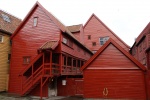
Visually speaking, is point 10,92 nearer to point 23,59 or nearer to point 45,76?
point 23,59

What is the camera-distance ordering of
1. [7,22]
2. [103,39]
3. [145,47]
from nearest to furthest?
1. [145,47]
2. [7,22]
3. [103,39]

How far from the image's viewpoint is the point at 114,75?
53.7 feet

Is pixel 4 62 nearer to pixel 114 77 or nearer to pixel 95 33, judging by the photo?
pixel 114 77

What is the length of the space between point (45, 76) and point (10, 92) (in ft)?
23.4

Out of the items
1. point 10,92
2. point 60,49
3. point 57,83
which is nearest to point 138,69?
point 60,49

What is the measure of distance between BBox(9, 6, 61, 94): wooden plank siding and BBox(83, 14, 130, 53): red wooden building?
18.3 metres

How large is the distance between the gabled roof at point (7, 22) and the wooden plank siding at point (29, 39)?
6.00ft

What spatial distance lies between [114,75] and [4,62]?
596 inches

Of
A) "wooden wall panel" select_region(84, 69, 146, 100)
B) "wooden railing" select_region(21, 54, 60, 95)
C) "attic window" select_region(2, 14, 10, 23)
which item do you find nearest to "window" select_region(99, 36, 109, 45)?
"wooden railing" select_region(21, 54, 60, 95)

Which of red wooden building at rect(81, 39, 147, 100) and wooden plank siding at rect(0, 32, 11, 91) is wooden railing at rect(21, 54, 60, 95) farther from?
red wooden building at rect(81, 39, 147, 100)

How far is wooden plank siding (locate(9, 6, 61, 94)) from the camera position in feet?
69.2

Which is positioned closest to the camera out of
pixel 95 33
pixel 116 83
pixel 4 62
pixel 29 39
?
pixel 116 83

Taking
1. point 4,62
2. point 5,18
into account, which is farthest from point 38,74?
point 5,18

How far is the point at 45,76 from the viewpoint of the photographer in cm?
1795
